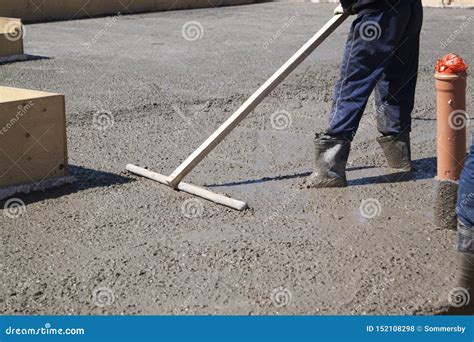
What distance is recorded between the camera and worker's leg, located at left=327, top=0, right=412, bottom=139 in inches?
210

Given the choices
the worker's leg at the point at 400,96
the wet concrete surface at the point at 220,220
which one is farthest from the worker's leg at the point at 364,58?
the wet concrete surface at the point at 220,220

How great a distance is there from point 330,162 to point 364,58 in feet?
2.43

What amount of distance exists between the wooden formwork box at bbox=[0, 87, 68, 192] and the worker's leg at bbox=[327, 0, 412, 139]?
188 cm

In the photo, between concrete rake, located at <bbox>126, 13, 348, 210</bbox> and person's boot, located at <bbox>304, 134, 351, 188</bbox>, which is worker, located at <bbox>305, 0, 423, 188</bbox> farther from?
concrete rake, located at <bbox>126, 13, 348, 210</bbox>

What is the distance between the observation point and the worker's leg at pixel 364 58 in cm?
534

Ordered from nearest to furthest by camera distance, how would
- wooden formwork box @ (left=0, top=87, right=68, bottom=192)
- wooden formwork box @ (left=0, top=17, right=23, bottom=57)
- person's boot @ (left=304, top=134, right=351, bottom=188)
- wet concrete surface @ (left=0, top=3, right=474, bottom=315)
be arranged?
wet concrete surface @ (left=0, top=3, right=474, bottom=315)
wooden formwork box @ (left=0, top=87, right=68, bottom=192)
person's boot @ (left=304, top=134, right=351, bottom=188)
wooden formwork box @ (left=0, top=17, right=23, bottom=57)

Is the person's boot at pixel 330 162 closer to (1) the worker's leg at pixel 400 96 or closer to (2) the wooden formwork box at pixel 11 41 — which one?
(1) the worker's leg at pixel 400 96

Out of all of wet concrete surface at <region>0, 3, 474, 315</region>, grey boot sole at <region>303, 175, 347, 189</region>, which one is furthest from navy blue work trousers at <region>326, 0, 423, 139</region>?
wet concrete surface at <region>0, 3, 474, 315</region>

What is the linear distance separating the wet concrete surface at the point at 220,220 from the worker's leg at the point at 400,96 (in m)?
0.20

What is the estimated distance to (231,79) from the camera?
9.72 m

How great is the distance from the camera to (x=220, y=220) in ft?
16.3

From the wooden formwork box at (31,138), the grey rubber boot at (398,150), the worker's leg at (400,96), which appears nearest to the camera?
the wooden formwork box at (31,138)

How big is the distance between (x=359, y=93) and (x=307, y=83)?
3956 mm
